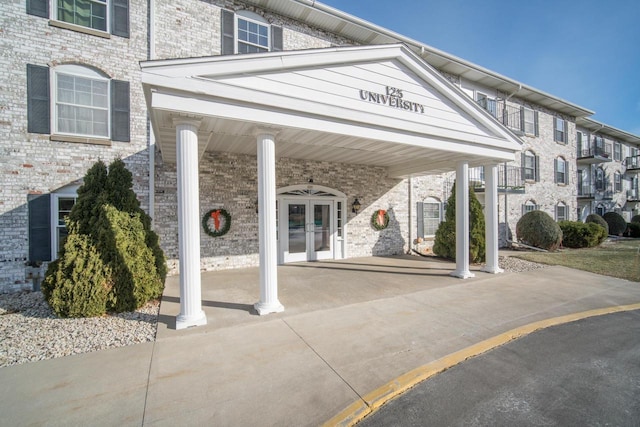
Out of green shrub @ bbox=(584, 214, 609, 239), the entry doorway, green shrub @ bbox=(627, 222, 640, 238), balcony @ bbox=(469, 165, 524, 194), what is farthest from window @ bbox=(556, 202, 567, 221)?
the entry doorway

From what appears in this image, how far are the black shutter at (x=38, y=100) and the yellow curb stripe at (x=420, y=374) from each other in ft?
27.3

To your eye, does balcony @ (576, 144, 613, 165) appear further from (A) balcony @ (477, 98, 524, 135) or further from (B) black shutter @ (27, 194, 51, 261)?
(B) black shutter @ (27, 194, 51, 261)

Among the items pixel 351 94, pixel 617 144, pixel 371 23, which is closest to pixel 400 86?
pixel 351 94

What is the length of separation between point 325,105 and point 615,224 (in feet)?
80.3

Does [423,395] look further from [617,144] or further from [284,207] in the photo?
[617,144]

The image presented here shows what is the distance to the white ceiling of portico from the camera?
4.36 meters

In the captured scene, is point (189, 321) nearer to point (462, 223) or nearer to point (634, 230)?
point (462, 223)

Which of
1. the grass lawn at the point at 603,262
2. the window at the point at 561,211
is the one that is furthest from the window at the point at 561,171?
the grass lawn at the point at 603,262

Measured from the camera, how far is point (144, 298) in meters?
5.31

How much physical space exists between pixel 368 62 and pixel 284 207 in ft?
16.2

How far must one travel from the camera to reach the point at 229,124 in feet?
16.3

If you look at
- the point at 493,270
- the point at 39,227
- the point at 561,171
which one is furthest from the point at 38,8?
the point at 561,171

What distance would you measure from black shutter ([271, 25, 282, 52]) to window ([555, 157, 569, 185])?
52.7ft

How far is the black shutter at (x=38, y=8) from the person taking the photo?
21.3 feet
